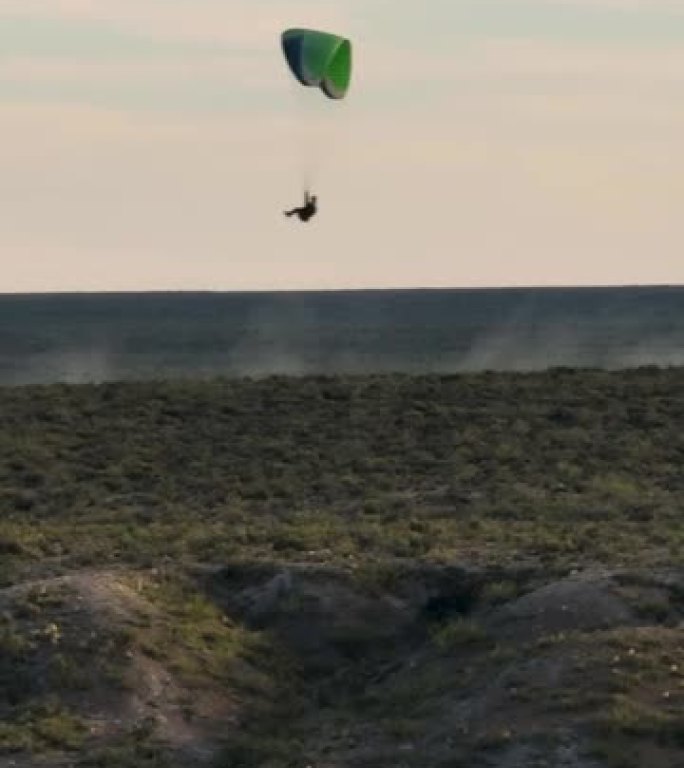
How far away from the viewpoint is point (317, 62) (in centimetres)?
3008

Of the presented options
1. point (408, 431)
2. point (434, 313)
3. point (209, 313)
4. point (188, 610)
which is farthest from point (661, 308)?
point (188, 610)

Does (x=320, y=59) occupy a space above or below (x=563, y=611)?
above

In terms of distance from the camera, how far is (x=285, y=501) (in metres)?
33.7

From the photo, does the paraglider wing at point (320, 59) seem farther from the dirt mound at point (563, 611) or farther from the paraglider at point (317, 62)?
the dirt mound at point (563, 611)

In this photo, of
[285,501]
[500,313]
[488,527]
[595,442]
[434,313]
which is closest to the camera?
[488,527]

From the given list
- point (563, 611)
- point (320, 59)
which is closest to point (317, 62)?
point (320, 59)

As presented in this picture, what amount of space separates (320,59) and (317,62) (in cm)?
6

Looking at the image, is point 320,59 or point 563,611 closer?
point 563,611

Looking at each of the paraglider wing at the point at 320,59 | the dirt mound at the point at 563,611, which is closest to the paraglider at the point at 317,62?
the paraglider wing at the point at 320,59

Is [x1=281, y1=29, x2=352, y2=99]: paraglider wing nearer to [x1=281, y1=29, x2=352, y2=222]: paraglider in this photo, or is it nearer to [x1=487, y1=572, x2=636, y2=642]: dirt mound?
[x1=281, y1=29, x2=352, y2=222]: paraglider

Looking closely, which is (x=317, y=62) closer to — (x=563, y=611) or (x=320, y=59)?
(x=320, y=59)

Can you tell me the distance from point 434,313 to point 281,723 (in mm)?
173560

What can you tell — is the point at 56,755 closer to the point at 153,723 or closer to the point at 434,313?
the point at 153,723

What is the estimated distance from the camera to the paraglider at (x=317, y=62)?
2984cm
